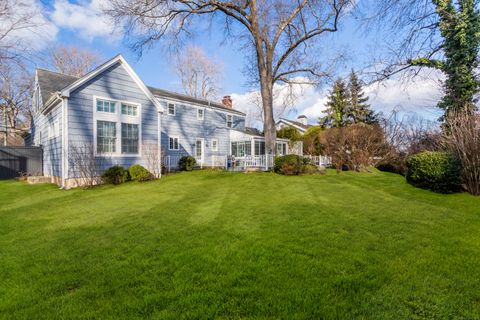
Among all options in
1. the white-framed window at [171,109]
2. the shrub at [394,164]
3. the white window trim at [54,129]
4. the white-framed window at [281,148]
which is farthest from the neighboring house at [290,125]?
the white window trim at [54,129]

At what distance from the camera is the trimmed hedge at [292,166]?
13.6m

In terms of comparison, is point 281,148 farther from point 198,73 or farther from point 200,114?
point 198,73

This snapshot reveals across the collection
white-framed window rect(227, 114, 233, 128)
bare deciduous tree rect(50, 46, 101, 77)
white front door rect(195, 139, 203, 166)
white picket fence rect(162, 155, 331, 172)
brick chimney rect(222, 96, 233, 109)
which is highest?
bare deciduous tree rect(50, 46, 101, 77)

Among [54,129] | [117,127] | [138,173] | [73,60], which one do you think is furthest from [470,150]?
[73,60]

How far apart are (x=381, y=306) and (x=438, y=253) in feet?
5.92

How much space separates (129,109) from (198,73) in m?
23.3

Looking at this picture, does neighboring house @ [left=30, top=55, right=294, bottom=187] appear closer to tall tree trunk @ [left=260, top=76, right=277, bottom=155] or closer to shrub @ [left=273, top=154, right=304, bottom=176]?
tall tree trunk @ [left=260, top=76, right=277, bottom=155]

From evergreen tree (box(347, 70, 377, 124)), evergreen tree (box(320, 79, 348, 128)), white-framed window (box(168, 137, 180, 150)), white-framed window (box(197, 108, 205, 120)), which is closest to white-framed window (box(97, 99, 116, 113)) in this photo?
white-framed window (box(168, 137, 180, 150))

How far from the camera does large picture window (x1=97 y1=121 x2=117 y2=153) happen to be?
38.1 ft

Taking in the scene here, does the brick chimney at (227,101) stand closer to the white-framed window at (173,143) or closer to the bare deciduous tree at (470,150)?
the white-framed window at (173,143)

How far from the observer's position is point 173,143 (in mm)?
18281

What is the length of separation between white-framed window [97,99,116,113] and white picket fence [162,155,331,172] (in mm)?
3884

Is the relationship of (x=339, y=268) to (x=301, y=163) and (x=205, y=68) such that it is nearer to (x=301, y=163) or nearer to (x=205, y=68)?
(x=301, y=163)

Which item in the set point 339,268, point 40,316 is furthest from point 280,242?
point 40,316
